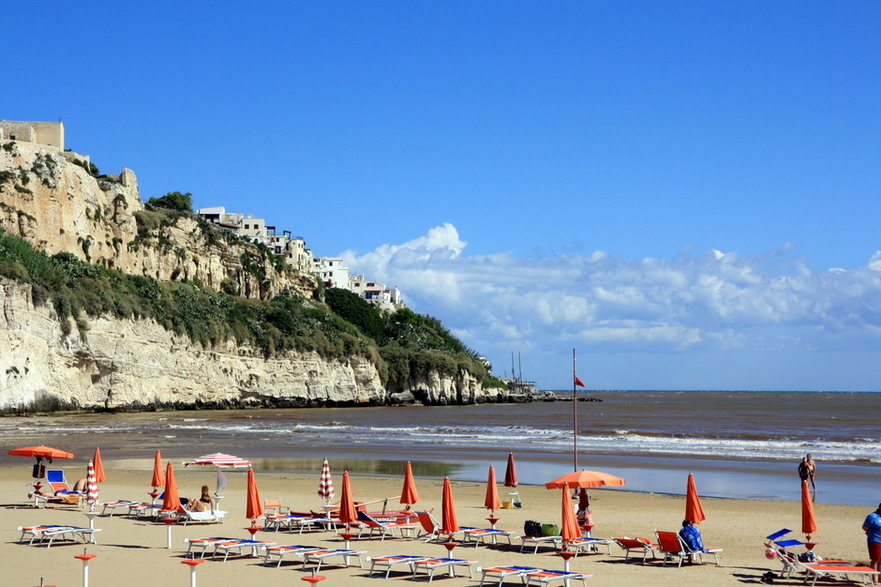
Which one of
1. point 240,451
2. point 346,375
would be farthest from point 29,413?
point 346,375

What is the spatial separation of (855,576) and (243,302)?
80.9 m

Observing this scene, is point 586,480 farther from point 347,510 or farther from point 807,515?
point 347,510

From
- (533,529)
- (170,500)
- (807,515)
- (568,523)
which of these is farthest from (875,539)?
(170,500)

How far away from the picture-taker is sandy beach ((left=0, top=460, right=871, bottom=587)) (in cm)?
1352

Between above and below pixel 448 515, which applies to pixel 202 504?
below

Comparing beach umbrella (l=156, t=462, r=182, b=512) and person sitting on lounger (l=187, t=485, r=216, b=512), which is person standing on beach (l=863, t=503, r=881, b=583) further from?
person sitting on lounger (l=187, t=485, r=216, b=512)

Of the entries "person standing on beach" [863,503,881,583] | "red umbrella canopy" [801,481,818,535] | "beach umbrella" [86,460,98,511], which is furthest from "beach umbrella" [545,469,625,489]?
"beach umbrella" [86,460,98,511]

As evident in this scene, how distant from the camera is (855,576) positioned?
535 inches

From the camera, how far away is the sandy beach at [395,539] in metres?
13.5

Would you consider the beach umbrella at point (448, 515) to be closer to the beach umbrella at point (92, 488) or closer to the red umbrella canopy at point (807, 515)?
the red umbrella canopy at point (807, 515)

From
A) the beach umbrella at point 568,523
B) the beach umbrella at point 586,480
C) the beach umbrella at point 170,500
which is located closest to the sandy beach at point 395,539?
the beach umbrella at point 170,500

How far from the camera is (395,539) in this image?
1716 centimetres

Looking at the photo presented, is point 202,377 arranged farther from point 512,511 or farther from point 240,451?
point 512,511

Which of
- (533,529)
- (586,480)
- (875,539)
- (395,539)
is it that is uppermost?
(586,480)
